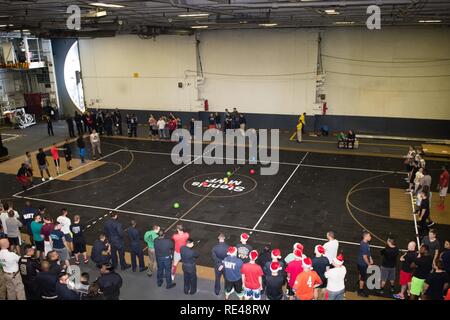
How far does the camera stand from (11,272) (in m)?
9.48

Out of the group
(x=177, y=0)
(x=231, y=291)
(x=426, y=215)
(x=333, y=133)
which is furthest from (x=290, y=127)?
(x=231, y=291)

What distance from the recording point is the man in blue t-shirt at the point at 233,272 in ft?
30.0

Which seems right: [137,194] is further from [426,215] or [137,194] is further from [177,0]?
[426,215]

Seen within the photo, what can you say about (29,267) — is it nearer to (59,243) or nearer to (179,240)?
(59,243)

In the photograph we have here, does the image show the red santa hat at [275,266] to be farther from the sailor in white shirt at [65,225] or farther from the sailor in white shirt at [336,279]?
the sailor in white shirt at [65,225]

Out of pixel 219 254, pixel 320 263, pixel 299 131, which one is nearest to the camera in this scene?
pixel 320 263

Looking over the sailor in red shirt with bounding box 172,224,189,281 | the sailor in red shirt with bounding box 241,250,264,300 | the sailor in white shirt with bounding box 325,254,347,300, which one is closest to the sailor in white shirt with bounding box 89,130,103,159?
the sailor in red shirt with bounding box 172,224,189,281

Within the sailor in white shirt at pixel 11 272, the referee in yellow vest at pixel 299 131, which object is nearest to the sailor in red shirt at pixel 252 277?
the sailor in white shirt at pixel 11 272

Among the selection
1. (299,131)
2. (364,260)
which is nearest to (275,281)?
(364,260)

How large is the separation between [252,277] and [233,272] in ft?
2.23

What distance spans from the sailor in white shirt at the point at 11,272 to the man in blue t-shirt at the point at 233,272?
5.06 metres

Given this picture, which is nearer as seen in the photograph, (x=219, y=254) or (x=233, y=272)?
(x=233, y=272)

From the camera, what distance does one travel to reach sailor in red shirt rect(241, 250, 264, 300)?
28.4 ft

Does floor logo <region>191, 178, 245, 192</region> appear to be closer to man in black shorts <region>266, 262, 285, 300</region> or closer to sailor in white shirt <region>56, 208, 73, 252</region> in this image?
sailor in white shirt <region>56, 208, 73, 252</region>
